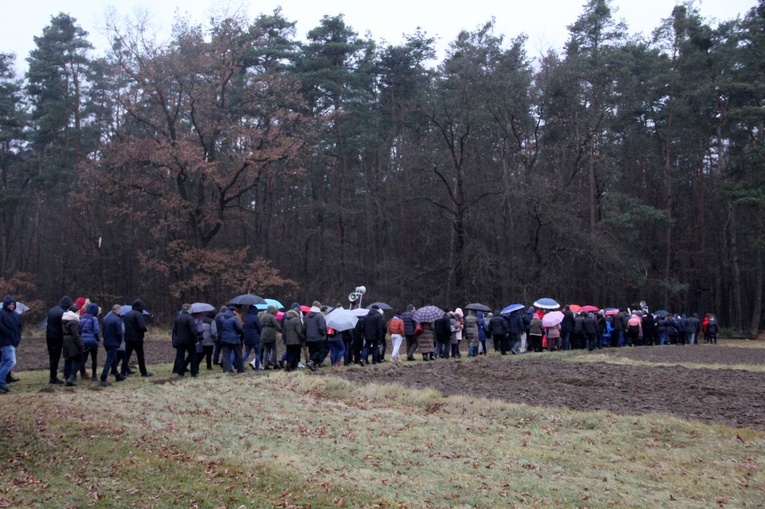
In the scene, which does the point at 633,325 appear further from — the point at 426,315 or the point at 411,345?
the point at 426,315

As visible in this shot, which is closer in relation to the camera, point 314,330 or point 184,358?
point 184,358

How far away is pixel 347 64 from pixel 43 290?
2322cm

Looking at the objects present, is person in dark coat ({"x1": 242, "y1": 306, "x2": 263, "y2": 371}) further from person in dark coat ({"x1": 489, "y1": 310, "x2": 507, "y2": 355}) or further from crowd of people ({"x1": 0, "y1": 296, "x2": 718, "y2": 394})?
person in dark coat ({"x1": 489, "y1": 310, "x2": 507, "y2": 355})

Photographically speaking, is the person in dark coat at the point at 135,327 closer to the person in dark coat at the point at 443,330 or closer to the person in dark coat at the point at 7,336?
the person in dark coat at the point at 7,336

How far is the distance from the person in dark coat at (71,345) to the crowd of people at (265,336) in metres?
0.02

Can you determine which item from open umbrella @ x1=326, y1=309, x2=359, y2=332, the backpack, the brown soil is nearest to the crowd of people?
open umbrella @ x1=326, y1=309, x2=359, y2=332

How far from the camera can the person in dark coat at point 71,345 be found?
45.9 feet

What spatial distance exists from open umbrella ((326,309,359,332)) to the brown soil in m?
1.08

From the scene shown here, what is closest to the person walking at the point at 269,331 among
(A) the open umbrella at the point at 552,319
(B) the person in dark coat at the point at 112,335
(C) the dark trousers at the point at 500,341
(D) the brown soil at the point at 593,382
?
(D) the brown soil at the point at 593,382

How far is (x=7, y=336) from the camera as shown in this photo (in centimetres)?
1329

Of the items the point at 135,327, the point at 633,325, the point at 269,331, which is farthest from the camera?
the point at 633,325

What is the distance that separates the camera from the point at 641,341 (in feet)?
103

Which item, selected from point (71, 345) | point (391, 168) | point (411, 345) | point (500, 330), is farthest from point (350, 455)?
point (391, 168)

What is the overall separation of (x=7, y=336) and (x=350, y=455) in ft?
26.4
